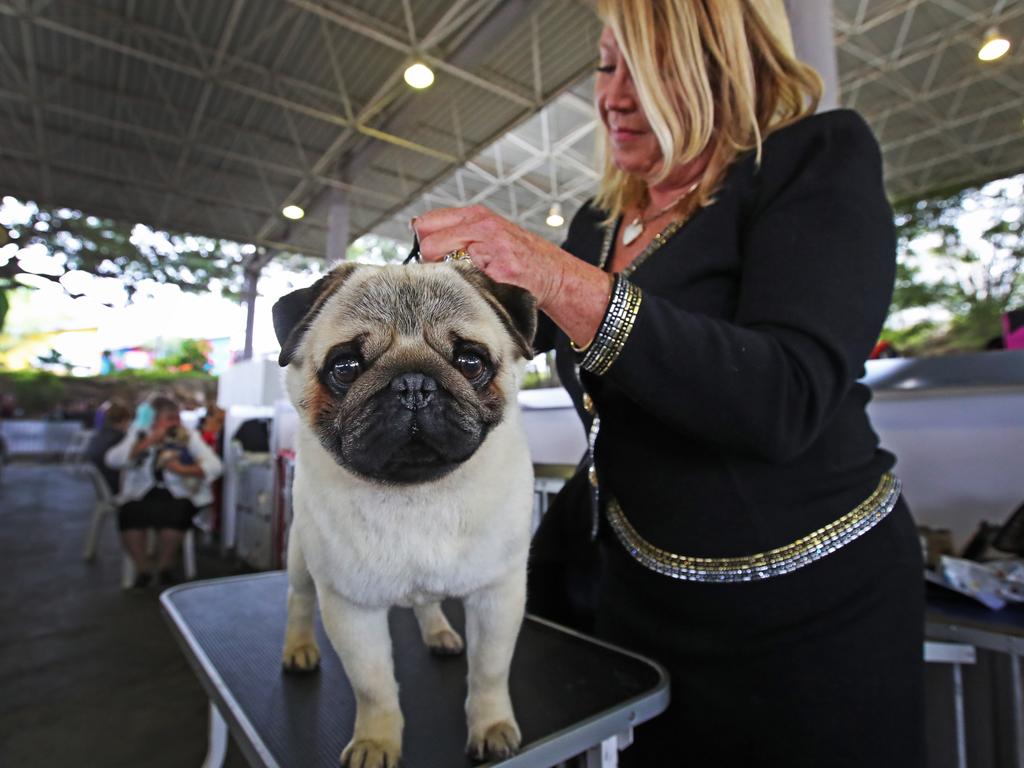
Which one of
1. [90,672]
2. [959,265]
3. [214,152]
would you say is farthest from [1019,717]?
[959,265]

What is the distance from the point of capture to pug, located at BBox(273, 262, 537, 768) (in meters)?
0.62

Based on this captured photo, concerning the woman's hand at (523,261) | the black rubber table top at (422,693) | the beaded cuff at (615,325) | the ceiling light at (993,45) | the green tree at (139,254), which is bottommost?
the black rubber table top at (422,693)

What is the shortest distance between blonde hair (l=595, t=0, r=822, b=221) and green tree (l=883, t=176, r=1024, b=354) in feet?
29.9

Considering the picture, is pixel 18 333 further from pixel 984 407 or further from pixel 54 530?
pixel 984 407

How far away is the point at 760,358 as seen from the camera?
2.32ft

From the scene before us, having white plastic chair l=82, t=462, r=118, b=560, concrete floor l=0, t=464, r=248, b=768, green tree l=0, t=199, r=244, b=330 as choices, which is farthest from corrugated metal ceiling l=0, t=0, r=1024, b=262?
concrete floor l=0, t=464, r=248, b=768

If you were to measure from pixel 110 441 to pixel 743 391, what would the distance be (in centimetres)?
670

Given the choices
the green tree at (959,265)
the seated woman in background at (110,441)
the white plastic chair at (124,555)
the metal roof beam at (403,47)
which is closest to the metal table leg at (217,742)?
the white plastic chair at (124,555)

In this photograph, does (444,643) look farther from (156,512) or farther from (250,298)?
(250,298)

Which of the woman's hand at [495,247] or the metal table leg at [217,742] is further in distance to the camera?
the metal table leg at [217,742]

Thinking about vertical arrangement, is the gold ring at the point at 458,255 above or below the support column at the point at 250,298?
below

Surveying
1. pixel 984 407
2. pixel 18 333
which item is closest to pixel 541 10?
pixel 984 407

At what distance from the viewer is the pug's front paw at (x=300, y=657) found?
1.02m

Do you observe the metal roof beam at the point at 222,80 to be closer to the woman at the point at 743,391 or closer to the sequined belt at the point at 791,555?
the woman at the point at 743,391
